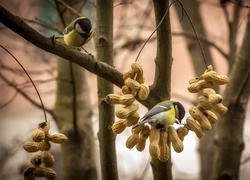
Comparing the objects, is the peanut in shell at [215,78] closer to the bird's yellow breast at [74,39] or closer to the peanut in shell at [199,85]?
the peanut in shell at [199,85]

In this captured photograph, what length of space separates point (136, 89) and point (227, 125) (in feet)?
2.35

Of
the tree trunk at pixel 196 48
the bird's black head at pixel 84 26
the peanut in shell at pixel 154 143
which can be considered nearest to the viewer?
the peanut in shell at pixel 154 143

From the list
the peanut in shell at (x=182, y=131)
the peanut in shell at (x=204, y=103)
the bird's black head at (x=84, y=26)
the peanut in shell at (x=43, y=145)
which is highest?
the bird's black head at (x=84, y=26)

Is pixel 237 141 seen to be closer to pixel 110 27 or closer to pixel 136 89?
pixel 110 27

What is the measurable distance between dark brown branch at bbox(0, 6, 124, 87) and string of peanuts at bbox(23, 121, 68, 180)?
128mm

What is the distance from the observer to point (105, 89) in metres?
1.08

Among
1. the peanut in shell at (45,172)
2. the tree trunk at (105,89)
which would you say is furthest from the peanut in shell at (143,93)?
the tree trunk at (105,89)

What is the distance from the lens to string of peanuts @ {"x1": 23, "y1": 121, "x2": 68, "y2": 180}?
0.77 m

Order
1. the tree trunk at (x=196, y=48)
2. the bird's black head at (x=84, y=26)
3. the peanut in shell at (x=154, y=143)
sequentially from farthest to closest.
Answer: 1. the tree trunk at (x=196, y=48)
2. the bird's black head at (x=84, y=26)
3. the peanut in shell at (x=154, y=143)

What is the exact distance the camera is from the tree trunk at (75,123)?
1401 millimetres

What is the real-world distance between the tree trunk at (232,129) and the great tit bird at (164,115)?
24.5 inches

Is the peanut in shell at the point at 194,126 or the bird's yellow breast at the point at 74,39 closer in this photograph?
the peanut in shell at the point at 194,126

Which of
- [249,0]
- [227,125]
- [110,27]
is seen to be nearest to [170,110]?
[110,27]

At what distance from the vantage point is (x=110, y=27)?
1.08 meters
